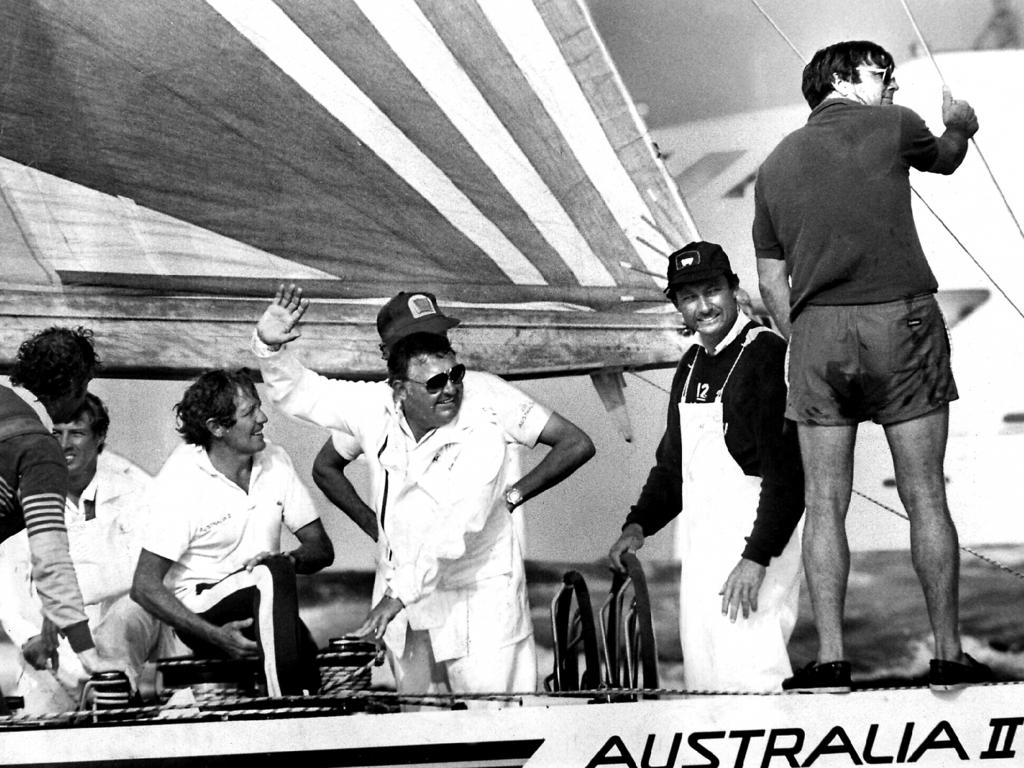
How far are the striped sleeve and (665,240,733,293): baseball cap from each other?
145 cm

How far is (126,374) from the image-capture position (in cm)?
520

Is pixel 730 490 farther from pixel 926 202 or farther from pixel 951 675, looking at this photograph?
pixel 926 202

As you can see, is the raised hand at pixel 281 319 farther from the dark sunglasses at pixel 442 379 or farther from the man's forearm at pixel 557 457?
the man's forearm at pixel 557 457

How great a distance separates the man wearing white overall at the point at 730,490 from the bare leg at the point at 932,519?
1.15ft

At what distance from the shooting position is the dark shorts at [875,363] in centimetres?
366

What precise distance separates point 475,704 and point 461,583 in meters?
0.46

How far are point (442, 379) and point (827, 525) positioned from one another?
104 cm

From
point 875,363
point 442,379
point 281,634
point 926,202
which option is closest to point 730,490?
point 875,363

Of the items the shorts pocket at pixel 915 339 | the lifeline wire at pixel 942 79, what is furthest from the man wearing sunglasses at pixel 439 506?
the lifeline wire at pixel 942 79

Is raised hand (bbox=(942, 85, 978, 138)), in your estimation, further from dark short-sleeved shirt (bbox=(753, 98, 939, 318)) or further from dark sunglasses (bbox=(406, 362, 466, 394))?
dark sunglasses (bbox=(406, 362, 466, 394))

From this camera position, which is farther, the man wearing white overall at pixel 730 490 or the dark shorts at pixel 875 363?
the man wearing white overall at pixel 730 490

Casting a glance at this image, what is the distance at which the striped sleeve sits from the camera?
3811mm

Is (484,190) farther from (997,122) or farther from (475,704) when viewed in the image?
(475,704)

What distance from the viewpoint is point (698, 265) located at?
4145 mm
